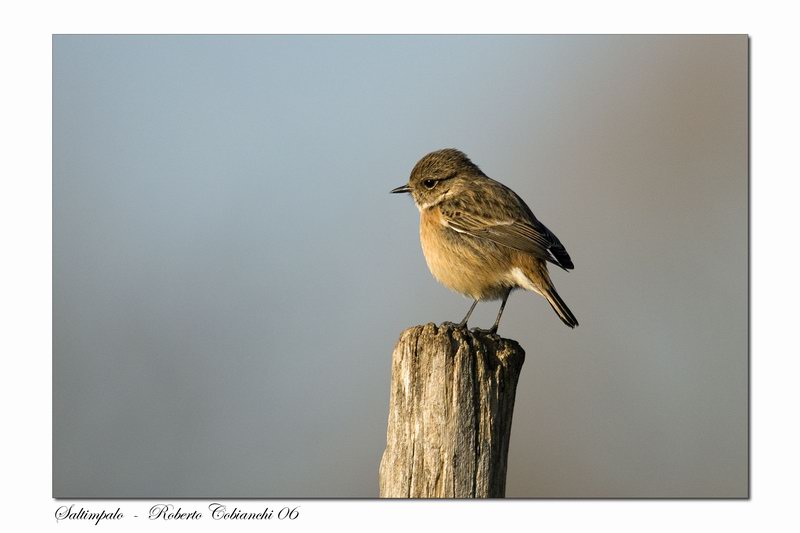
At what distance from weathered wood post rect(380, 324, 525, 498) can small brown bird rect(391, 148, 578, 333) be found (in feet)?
4.82

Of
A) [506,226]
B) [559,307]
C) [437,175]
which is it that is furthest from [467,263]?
[437,175]

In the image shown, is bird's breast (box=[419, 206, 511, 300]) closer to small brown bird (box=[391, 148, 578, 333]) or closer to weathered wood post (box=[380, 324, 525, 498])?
small brown bird (box=[391, 148, 578, 333])

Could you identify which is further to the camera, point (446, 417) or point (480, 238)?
point (480, 238)

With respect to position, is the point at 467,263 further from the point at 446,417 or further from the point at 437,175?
the point at 446,417

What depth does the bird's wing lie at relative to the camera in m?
5.33

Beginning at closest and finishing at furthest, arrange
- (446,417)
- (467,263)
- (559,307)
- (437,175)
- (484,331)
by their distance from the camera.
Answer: (446,417) → (484,331) → (559,307) → (467,263) → (437,175)

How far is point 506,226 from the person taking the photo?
18.4 ft

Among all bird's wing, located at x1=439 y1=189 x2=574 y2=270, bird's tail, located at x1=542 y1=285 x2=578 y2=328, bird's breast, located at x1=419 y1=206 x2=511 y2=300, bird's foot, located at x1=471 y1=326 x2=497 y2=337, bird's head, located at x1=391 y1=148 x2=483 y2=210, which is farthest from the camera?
bird's head, located at x1=391 y1=148 x2=483 y2=210

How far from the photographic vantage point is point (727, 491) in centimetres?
491

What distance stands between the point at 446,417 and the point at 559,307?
185cm

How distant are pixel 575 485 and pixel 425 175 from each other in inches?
95.7

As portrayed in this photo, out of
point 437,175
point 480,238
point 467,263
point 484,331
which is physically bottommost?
point 484,331

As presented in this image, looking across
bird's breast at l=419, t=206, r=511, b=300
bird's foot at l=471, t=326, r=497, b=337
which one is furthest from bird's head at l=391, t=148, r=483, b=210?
bird's foot at l=471, t=326, r=497, b=337
